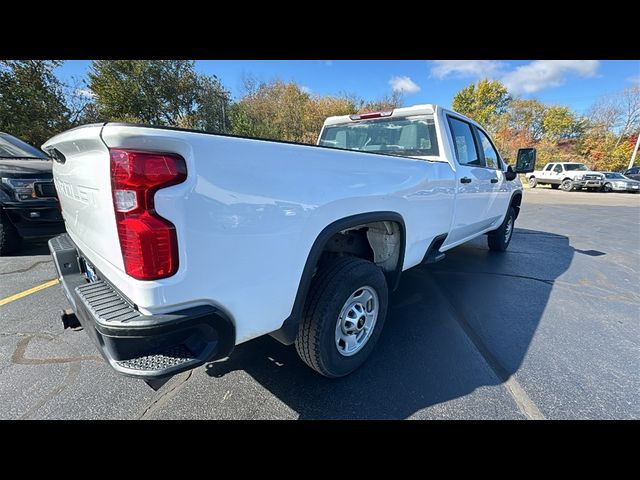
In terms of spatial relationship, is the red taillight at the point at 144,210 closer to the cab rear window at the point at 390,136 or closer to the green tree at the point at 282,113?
the cab rear window at the point at 390,136

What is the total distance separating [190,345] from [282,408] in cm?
91

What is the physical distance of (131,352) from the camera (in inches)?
48.4

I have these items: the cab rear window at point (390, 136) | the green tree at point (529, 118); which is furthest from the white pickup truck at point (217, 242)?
the green tree at point (529, 118)

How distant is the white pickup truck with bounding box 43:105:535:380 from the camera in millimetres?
1136

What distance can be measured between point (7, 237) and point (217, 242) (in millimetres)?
5428

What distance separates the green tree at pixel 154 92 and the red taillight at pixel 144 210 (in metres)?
21.8

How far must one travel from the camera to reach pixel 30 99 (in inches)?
568

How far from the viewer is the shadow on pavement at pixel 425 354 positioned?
1992 mm

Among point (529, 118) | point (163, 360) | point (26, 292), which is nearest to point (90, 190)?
point (163, 360)

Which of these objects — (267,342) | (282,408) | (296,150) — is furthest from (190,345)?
(267,342)

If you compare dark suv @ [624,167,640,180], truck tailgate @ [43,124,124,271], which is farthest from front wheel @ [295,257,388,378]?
dark suv @ [624,167,640,180]
